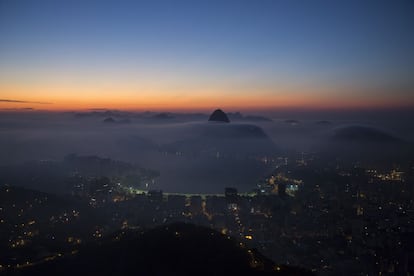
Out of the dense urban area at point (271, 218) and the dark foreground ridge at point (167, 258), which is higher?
the dark foreground ridge at point (167, 258)

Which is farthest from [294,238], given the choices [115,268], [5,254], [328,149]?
[328,149]

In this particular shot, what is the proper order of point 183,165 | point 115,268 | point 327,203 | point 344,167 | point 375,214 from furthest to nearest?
point 183,165
point 344,167
point 327,203
point 375,214
point 115,268

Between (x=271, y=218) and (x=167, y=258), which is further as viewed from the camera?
(x=271, y=218)

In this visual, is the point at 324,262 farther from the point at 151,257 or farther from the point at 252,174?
the point at 252,174

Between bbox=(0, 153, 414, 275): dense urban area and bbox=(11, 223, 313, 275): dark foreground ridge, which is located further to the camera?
bbox=(0, 153, 414, 275): dense urban area

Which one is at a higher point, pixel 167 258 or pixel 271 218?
pixel 167 258

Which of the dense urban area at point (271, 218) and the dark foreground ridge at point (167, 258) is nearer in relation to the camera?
the dark foreground ridge at point (167, 258)

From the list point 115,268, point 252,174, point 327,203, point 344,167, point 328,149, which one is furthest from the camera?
point 328,149

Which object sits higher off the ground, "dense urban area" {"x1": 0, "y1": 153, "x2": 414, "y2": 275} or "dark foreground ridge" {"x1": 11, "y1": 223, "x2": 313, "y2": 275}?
"dark foreground ridge" {"x1": 11, "y1": 223, "x2": 313, "y2": 275}
